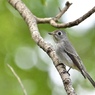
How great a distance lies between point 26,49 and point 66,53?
210 cm

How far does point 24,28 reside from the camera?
638 cm

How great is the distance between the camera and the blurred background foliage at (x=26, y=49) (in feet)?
19.8

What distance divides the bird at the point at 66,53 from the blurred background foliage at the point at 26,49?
92 cm

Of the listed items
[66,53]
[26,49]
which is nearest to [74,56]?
[66,53]

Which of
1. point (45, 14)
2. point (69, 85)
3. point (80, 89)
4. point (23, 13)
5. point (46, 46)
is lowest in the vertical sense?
point (69, 85)

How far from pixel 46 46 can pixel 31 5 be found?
2.97 meters

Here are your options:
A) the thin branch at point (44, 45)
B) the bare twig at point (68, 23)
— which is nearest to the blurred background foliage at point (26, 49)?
the thin branch at point (44, 45)

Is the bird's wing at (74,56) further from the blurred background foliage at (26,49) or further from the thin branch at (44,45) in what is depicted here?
the thin branch at (44,45)

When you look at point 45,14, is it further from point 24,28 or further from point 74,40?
point 74,40

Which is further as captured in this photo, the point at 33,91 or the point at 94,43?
the point at 94,43

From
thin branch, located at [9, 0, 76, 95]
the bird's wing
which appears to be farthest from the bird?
thin branch, located at [9, 0, 76, 95]

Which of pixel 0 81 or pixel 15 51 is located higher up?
pixel 15 51

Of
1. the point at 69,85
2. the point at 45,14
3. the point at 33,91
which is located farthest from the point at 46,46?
the point at 45,14

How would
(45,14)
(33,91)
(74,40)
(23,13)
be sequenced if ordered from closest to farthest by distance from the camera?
(23,13), (33,91), (45,14), (74,40)
